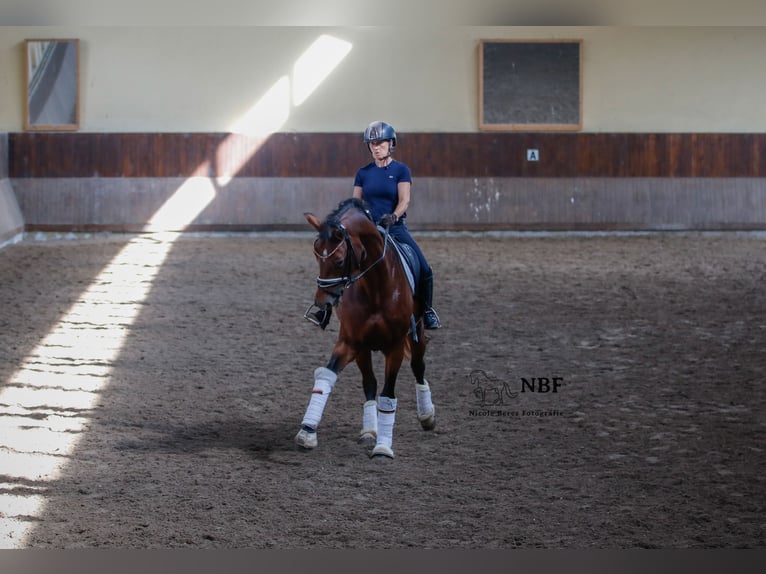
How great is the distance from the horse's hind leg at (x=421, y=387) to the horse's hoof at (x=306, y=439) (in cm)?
74

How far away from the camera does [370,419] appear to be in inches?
282

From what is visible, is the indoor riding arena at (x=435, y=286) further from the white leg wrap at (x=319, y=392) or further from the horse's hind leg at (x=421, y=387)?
the white leg wrap at (x=319, y=392)

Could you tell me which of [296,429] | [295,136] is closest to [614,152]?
[295,136]

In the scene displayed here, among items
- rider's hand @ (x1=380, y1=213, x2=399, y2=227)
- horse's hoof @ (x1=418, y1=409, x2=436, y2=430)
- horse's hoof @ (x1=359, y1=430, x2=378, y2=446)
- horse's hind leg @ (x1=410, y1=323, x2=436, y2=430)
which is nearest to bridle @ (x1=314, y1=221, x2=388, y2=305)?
rider's hand @ (x1=380, y1=213, x2=399, y2=227)

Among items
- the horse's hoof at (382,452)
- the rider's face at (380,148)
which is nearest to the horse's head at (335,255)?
the rider's face at (380,148)

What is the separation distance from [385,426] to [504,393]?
72.7 inches

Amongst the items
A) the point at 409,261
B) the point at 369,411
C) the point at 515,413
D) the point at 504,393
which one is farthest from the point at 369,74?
the point at 369,411

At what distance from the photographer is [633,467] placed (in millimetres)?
6699

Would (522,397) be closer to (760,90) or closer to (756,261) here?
(756,261)

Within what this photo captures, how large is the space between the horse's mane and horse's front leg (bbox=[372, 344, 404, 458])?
792mm

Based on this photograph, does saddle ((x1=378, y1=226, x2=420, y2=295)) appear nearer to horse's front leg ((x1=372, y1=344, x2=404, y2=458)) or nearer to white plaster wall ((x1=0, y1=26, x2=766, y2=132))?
horse's front leg ((x1=372, y1=344, x2=404, y2=458))

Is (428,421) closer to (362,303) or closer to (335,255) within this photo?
(362,303)

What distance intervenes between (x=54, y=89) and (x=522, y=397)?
34.5 ft

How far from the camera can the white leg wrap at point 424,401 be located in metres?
7.36
